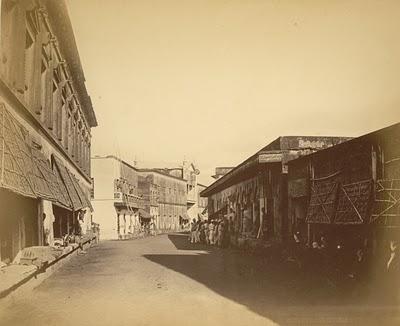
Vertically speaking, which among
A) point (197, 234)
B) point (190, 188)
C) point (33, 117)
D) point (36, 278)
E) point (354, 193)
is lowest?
point (197, 234)

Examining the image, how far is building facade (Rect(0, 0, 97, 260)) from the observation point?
26.2 feet

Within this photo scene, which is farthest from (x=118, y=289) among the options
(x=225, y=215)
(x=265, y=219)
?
(x=225, y=215)

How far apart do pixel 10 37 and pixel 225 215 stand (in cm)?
1378

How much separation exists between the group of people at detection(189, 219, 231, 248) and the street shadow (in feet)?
21.8

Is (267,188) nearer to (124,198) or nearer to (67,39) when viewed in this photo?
(67,39)

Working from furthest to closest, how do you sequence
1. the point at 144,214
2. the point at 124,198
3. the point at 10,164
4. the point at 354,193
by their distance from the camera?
1. the point at 144,214
2. the point at 124,198
3. the point at 354,193
4. the point at 10,164

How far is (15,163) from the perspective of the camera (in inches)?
300

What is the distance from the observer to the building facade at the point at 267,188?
1328 centimetres

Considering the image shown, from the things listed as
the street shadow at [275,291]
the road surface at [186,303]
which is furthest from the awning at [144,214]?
the road surface at [186,303]

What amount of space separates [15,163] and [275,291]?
4626mm

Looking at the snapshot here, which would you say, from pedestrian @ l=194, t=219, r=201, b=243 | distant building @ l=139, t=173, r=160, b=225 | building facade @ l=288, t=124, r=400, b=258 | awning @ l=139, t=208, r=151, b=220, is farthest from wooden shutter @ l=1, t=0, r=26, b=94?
distant building @ l=139, t=173, r=160, b=225

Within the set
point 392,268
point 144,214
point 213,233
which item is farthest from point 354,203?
point 144,214

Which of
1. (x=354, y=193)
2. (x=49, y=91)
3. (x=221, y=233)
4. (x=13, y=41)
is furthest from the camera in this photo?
(x=221, y=233)

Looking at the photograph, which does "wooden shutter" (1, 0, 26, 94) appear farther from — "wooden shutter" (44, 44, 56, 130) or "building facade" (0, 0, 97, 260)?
"wooden shutter" (44, 44, 56, 130)
